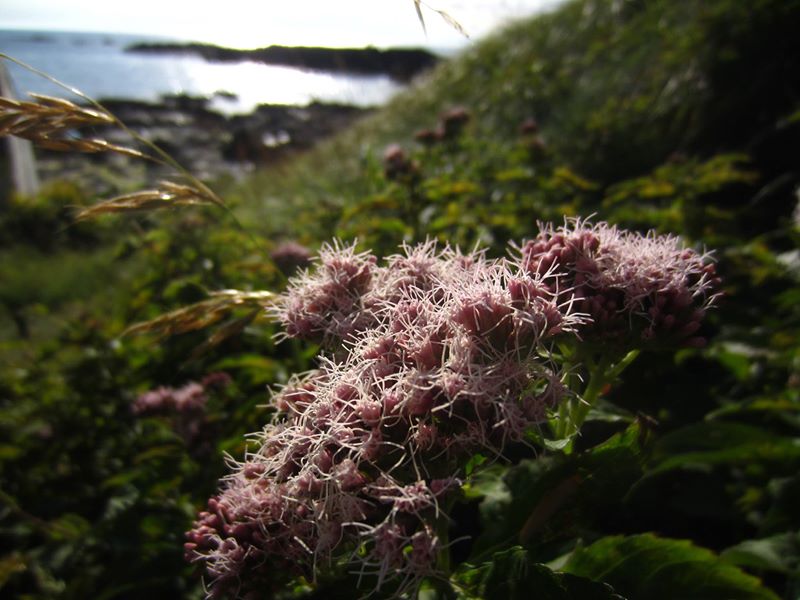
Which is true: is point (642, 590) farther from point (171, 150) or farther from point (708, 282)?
point (171, 150)

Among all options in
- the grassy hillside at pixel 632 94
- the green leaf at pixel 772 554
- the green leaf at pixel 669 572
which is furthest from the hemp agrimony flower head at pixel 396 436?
the grassy hillside at pixel 632 94

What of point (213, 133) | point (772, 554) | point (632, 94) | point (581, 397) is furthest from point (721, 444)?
point (213, 133)

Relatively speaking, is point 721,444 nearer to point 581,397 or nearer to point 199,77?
point 581,397

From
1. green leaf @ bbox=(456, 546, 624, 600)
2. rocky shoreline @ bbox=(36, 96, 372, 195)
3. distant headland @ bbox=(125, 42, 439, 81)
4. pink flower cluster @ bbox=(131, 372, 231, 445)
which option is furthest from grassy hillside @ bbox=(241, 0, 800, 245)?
rocky shoreline @ bbox=(36, 96, 372, 195)

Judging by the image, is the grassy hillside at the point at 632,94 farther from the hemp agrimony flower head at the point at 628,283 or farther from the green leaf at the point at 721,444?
the hemp agrimony flower head at the point at 628,283

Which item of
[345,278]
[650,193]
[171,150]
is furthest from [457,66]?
[345,278]
